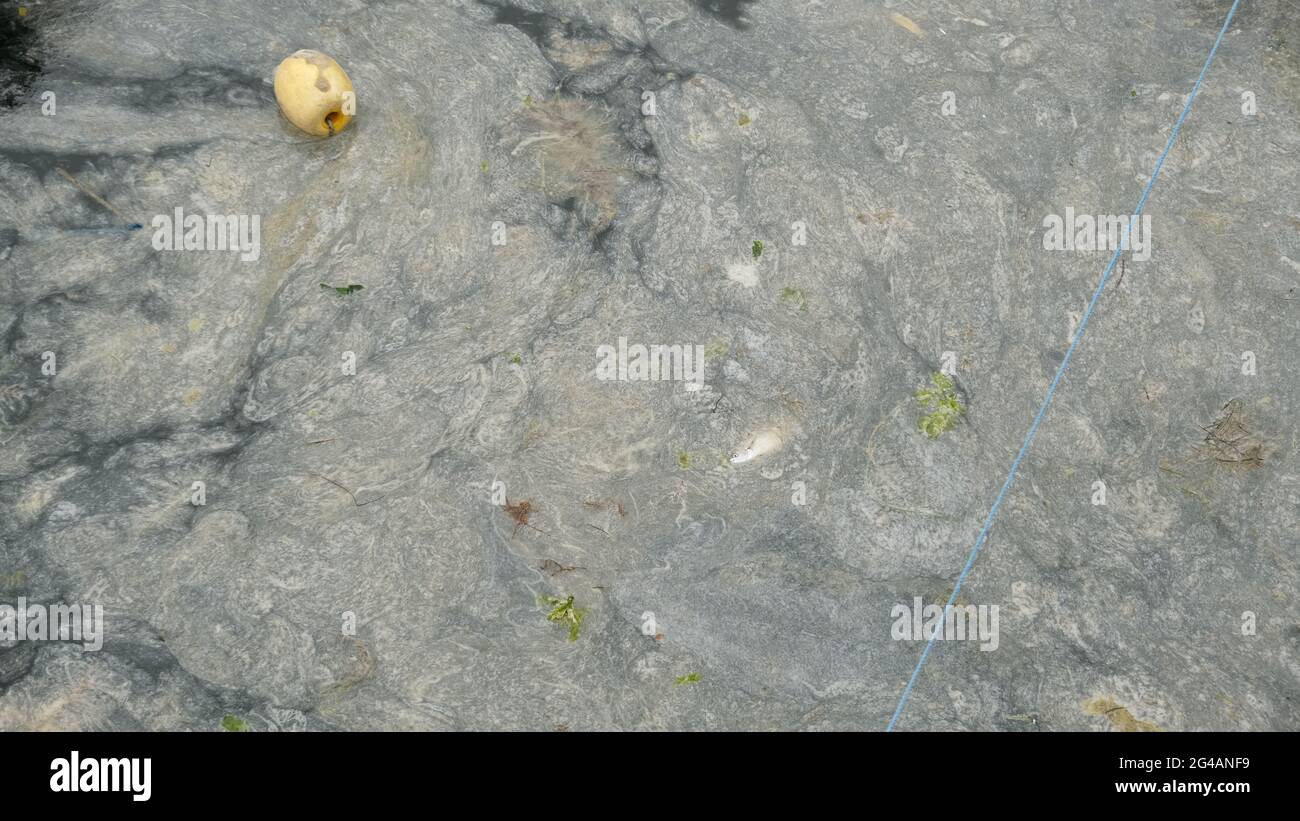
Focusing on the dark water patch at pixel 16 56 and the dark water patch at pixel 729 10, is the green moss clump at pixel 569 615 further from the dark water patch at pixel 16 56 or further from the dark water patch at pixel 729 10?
the dark water patch at pixel 16 56

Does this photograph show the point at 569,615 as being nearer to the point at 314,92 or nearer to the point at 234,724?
the point at 234,724

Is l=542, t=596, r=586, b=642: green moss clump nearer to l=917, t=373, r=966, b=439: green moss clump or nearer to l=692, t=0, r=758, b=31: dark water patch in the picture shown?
l=917, t=373, r=966, b=439: green moss clump

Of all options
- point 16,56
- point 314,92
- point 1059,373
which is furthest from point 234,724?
point 1059,373

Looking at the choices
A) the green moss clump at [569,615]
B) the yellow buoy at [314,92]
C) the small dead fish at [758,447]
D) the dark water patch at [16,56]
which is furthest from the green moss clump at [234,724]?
the dark water patch at [16,56]

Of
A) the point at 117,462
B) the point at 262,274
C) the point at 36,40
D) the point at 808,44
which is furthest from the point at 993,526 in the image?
the point at 36,40

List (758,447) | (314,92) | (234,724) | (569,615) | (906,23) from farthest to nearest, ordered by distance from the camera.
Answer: (906,23)
(314,92)
(758,447)
(569,615)
(234,724)

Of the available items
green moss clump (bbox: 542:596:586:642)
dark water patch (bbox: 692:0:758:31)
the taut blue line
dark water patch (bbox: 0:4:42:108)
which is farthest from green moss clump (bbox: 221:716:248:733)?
dark water patch (bbox: 692:0:758:31)
